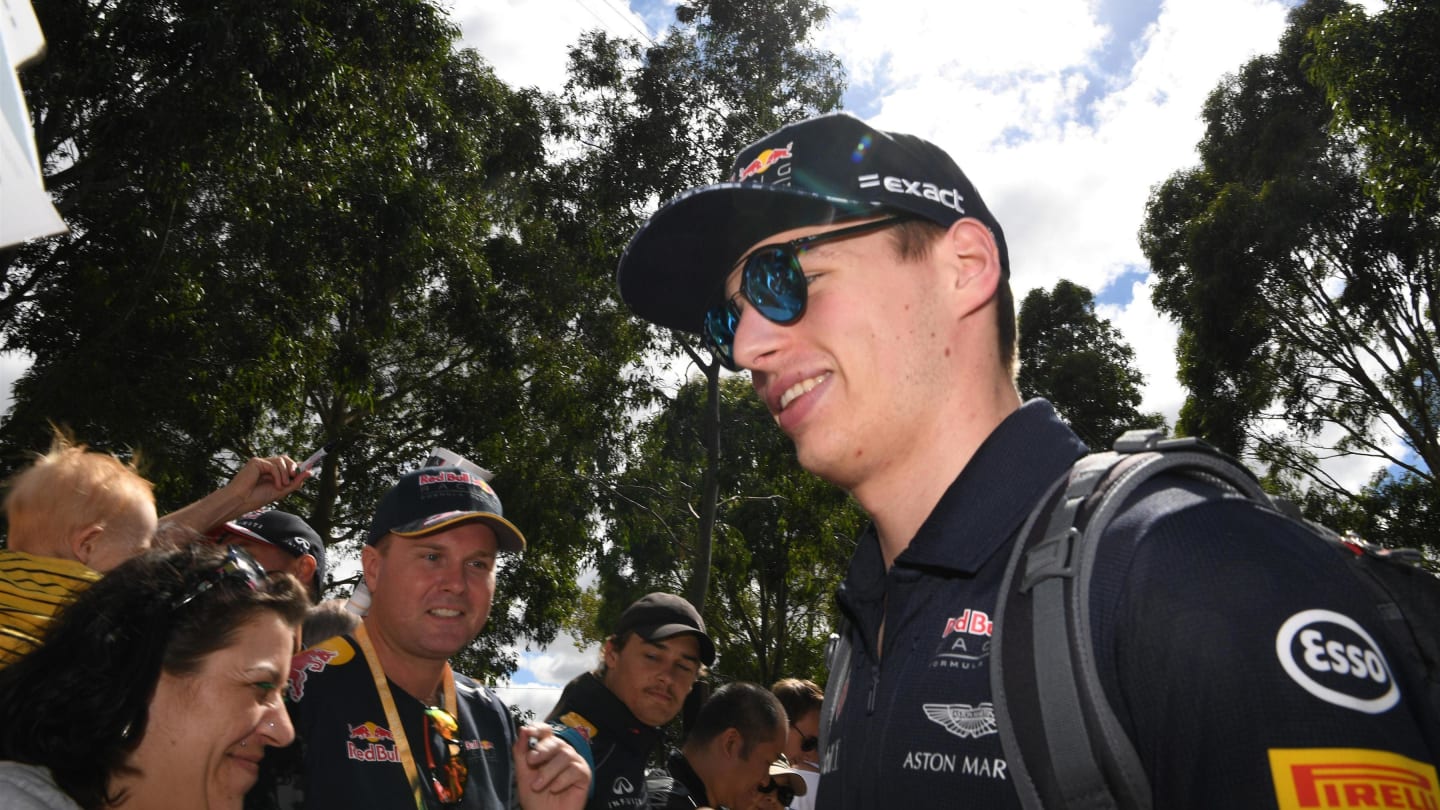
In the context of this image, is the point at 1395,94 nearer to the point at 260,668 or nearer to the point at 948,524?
the point at 948,524

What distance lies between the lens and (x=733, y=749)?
5.17m

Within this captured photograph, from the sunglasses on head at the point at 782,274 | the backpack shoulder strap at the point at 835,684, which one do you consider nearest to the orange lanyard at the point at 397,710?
the backpack shoulder strap at the point at 835,684

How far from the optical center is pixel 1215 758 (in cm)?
106

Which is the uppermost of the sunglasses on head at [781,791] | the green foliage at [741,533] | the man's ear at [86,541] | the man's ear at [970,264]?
the green foliage at [741,533]

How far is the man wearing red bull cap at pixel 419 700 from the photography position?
2.86 m

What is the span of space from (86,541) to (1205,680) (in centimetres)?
319


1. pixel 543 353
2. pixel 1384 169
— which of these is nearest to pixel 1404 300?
pixel 1384 169

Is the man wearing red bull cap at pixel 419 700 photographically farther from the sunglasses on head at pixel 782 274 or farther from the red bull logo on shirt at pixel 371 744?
the sunglasses on head at pixel 782 274

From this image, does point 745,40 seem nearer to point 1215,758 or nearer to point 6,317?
point 6,317

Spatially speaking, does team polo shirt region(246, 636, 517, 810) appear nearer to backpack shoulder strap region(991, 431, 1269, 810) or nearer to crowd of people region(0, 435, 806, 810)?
crowd of people region(0, 435, 806, 810)

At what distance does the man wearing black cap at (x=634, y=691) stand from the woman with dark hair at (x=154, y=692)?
1730 millimetres

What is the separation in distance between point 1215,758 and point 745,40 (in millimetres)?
19802

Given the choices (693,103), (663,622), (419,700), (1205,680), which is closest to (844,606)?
(1205,680)

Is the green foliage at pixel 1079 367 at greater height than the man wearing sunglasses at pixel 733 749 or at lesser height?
greater
